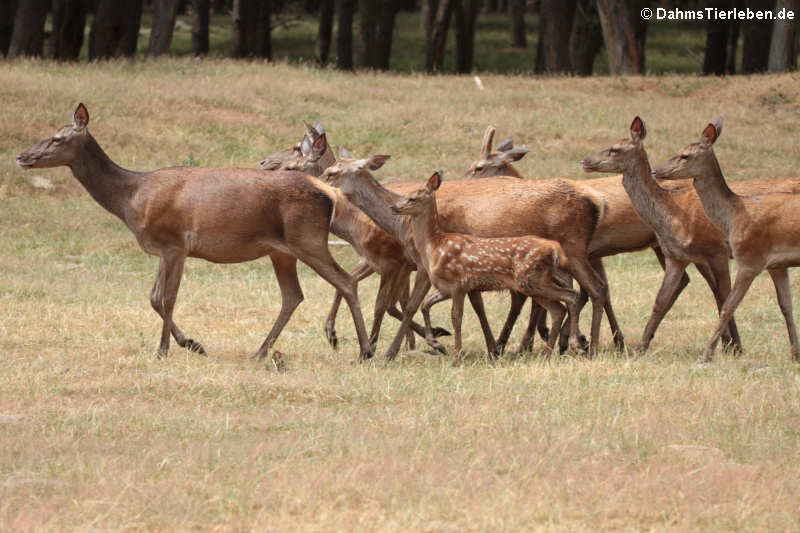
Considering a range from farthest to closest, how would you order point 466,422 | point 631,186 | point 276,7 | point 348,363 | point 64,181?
1. point 276,7
2. point 64,181
3. point 631,186
4. point 348,363
5. point 466,422

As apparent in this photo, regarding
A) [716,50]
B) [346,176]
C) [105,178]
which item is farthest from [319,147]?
[716,50]

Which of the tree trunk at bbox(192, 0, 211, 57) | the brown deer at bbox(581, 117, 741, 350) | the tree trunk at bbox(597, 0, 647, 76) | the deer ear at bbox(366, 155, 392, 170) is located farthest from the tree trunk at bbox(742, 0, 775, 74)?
the deer ear at bbox(366, 155, 392, 170)

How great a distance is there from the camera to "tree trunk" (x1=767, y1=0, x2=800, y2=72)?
1111 inches

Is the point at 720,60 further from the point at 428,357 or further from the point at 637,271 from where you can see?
the point at 428,357

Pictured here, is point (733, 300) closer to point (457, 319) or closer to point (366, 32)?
point (457, 319)

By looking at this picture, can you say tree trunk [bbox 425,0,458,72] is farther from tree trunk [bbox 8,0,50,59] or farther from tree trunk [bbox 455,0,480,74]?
tree trunk [bbox 8,0,50,59]

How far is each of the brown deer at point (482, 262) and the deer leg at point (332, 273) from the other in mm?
647

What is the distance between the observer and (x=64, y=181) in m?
19.7

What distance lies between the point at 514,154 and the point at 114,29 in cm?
1786

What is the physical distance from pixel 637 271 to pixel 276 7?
1360 inches

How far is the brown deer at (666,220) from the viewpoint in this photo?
36.6 feet

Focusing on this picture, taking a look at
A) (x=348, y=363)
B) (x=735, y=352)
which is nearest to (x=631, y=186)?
(x=735, y=352)

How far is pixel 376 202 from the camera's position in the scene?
1113 cm

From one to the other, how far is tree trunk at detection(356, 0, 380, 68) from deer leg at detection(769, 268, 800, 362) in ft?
73.7
